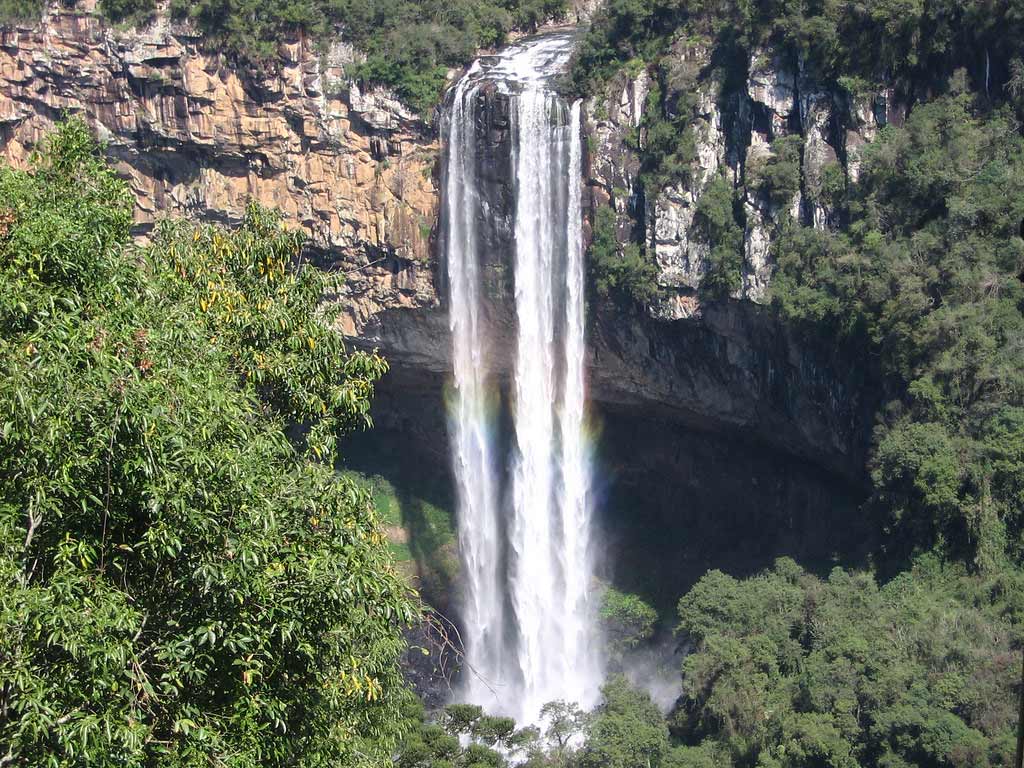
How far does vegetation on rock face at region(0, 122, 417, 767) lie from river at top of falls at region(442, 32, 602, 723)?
60.9 feet

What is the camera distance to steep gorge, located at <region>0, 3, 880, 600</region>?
85.3 feet

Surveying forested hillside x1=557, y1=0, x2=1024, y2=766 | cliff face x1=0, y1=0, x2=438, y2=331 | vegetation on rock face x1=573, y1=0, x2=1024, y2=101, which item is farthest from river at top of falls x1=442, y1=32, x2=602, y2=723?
vegetation on rock face x1=573, y1=0, x2=1024, y2=101

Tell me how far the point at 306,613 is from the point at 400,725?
3.20 m

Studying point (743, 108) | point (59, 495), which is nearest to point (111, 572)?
point (59, 495)

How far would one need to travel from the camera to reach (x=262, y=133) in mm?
28547

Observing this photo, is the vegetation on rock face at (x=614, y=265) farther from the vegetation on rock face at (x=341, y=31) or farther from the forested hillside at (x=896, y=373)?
the vegetation on rock face at (x=341, y=31)

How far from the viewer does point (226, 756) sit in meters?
7.31

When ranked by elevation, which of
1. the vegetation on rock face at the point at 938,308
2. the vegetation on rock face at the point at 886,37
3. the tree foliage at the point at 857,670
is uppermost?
the vegetation on rock face at the point at 886,37

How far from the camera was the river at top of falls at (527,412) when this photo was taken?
27.1 m

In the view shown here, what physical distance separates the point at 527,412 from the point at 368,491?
19293 millimetres

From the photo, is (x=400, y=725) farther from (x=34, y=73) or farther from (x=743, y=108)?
(x=34, y=73)

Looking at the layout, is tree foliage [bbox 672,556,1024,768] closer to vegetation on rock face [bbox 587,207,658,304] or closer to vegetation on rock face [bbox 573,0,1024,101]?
vegetation on rock face [bbox 587,207,658,304]

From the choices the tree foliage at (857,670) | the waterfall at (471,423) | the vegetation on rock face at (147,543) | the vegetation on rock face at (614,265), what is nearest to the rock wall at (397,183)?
the vegetation on rock face at (614,265)

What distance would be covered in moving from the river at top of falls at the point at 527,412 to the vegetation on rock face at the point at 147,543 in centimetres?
1856
